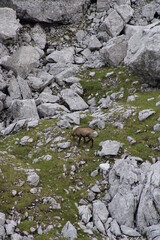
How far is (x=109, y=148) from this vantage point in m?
20.9

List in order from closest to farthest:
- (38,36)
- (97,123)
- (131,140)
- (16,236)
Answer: (16,236), (131,140), (97,123), (38,36)

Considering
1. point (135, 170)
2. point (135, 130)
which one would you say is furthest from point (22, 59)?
point (135, 170)

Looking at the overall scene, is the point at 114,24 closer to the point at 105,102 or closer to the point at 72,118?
the point at 105,102

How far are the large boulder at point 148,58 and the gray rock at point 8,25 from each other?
46.7 ft

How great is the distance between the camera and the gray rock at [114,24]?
3894cm

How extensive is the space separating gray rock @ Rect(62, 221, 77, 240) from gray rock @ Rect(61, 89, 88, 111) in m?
14.7

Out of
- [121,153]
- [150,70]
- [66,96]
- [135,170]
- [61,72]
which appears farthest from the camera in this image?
[61,72]

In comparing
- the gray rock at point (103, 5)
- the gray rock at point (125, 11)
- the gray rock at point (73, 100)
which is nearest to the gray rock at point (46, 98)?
the gray rock at point (73, 100)

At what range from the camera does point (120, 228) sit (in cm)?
1614

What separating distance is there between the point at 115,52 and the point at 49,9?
12422 millimetres

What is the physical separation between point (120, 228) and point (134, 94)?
592 inches

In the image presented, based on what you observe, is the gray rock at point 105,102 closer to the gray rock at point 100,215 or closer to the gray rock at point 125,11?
the gray rock at point 100,215

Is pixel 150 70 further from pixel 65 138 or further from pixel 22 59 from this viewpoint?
pixel 22 59

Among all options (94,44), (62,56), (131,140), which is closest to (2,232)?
(131,140)
